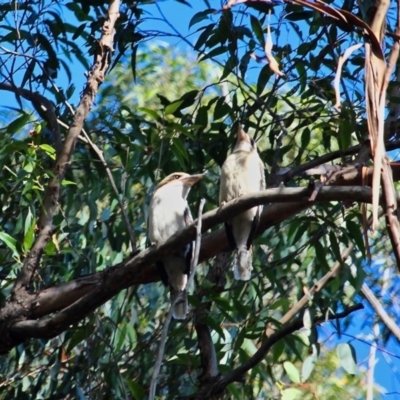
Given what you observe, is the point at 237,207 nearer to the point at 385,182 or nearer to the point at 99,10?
the point at 385,182

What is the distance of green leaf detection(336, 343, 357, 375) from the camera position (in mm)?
3689

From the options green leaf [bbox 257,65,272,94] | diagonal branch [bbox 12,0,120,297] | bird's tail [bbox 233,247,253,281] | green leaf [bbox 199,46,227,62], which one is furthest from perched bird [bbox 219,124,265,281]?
diagonal branch [bbox 12,0,120,297]

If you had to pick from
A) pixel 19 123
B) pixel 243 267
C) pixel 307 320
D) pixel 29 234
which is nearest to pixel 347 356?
pixel 307 320

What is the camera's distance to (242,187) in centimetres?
389

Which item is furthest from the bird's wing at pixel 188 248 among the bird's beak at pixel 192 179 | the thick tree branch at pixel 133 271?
the thick tree branch at pixel 133 271

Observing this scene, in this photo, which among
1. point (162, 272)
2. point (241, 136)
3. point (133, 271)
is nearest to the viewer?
point (133, 271)

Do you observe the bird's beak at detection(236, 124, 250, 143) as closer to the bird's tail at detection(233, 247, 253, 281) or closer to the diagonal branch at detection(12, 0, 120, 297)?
the bird's tail at detection(233, 247, 253, 281)

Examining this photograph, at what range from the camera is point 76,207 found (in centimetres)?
429

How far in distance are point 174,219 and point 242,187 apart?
0.37 metres

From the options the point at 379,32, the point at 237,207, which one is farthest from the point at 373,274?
the point at 379,32

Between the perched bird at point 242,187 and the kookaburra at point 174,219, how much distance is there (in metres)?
0.14

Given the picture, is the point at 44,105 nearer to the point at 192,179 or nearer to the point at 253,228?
the point at 192,179

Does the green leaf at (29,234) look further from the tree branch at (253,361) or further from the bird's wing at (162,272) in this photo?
the tree branch at (253,361)

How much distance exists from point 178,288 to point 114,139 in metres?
0.73
